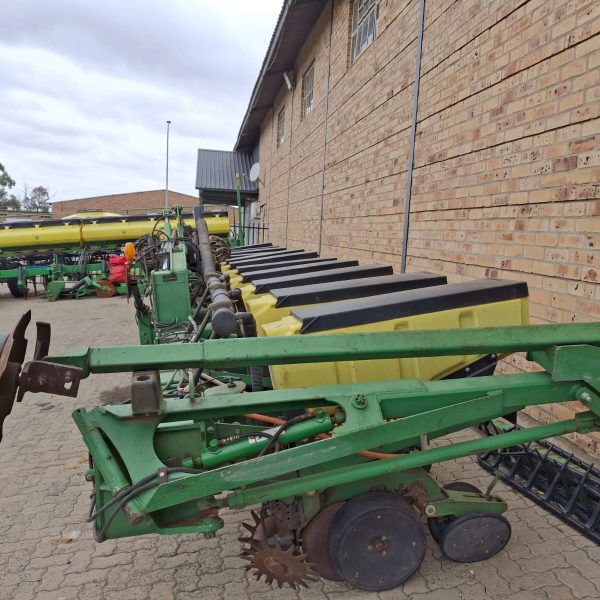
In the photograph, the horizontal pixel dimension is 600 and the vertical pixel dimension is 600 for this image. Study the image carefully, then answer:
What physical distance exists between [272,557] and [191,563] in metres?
0.68

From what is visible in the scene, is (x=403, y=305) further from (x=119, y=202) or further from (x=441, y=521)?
(x=119, y=202)

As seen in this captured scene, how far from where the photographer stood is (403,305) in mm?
2039

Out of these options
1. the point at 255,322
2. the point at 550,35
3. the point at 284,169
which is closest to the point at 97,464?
the point at 255,322

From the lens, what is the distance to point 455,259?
11.7ft

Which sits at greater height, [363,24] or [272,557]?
[363,24]

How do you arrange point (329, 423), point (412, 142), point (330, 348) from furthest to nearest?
point (412, 142), point (329, 423), point (330, 348)

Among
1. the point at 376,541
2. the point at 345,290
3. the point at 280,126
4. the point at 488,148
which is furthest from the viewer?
the point at 280,126

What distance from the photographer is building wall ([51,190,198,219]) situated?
1532 inches

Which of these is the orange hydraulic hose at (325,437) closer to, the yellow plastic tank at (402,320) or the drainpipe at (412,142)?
the yellow plastic tank at (402,320)

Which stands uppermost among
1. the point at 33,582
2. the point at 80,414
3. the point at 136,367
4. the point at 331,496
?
the point at 136,367

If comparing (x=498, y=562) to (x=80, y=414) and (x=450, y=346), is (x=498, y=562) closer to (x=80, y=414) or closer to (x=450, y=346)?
(x=450, y=346)

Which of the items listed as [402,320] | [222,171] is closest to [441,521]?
[402,320]

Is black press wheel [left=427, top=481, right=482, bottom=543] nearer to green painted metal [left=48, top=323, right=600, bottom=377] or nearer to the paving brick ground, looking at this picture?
the paving brick ground

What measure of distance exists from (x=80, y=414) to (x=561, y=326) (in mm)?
1901
